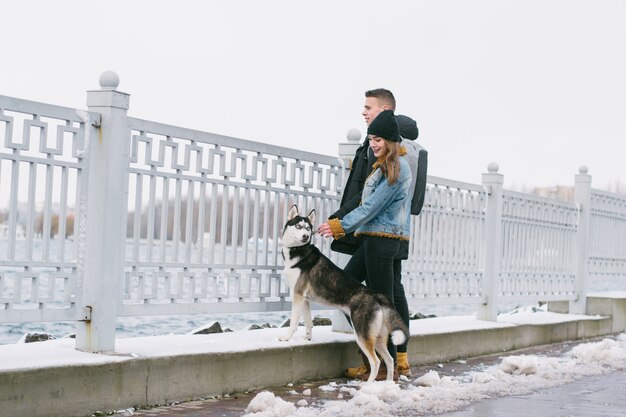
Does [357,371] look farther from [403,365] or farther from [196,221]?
[196,221]

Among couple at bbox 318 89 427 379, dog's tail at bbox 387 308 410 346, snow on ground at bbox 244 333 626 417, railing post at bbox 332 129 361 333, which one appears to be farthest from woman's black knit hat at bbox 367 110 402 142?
snow on ground at bbox 244 333 626 417

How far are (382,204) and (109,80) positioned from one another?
2284 mm

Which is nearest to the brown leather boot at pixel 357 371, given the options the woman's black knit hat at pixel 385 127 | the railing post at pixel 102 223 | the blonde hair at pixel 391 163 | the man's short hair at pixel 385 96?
the blonde hair at pixel 391 163

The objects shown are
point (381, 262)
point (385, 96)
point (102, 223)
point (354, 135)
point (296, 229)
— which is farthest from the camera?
point (354, 135)

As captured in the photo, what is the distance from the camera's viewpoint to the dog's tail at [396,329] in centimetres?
809

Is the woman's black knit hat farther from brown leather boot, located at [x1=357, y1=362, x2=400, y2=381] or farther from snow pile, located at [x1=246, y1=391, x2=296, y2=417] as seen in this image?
snow pile, located at [x1=246, y1=391, x2=296, y2=417]

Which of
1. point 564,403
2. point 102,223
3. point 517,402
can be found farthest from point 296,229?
point 564,403

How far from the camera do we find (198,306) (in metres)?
7.88

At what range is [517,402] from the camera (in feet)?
25.1

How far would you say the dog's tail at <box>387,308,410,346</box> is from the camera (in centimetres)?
809

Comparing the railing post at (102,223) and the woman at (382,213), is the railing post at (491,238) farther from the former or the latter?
the railing post at (102,223)

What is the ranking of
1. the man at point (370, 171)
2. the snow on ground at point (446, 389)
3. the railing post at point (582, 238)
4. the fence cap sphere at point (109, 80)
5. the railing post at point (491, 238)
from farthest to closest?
the railing post at point (582, 238)
the railing post at point (491, 238)
the man at point (370, 171)
the fence cap sphere at point (109, 80)
the snow on ground at point (446, 389)

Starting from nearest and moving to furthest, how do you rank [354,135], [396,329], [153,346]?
1. [153,346]
2. [396,329]
3. [354,135]

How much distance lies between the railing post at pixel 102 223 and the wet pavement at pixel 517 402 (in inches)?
24.8
